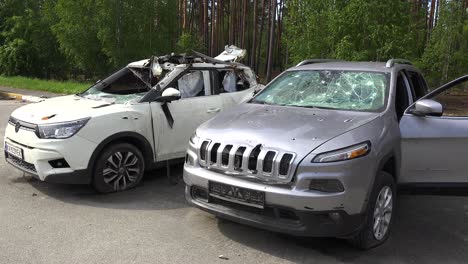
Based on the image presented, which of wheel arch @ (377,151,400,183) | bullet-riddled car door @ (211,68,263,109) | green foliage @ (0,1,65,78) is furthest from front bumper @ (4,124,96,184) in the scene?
green foliage @ (0,1,65,78)

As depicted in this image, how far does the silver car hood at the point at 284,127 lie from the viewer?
3.96m

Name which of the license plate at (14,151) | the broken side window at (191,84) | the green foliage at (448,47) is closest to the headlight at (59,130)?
the license plate at (14,151)

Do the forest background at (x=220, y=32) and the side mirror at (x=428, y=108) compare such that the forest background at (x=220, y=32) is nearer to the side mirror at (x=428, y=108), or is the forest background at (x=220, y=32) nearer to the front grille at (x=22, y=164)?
the side mirror at (x=428, y=108)

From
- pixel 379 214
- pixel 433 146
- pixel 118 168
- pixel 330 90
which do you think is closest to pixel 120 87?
pixel 118 168

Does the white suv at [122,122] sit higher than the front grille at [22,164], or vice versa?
the white suv at [122,122]

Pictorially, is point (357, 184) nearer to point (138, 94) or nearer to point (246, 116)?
point (246, 116)

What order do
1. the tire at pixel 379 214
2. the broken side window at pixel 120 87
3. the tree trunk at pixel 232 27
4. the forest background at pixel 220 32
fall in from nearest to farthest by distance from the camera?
the tire at pixel 379 214, the broken side window at pixel 120 87, the forest background at pixel 220 32, the tree trunk at pixel 232 27

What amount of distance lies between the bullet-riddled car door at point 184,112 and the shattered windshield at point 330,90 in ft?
4.23

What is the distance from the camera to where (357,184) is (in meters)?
3.82

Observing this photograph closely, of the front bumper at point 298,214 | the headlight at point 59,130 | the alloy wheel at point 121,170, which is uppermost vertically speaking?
the headlight at point 59,130

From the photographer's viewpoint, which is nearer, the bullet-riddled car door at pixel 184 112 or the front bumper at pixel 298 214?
the front bumper at pixel 298 214

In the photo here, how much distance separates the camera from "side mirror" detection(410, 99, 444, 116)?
4457mm

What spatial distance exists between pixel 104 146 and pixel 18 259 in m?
1.89

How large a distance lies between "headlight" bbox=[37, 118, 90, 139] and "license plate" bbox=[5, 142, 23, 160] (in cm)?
44
